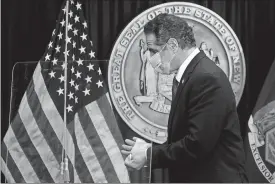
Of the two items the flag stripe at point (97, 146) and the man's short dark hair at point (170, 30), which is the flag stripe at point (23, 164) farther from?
the man's short dark hair at point (170, 30)

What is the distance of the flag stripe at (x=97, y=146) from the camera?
3.31 metres

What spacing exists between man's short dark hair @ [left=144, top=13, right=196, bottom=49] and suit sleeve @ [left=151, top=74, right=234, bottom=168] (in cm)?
27

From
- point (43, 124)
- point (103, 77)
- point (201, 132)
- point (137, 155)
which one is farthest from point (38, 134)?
point (201, 132)

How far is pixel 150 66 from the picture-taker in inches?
151

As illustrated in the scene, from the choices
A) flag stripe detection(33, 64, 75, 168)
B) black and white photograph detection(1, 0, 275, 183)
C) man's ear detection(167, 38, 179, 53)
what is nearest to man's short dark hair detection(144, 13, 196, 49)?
man's ear detection(167, 38, 179, 53)

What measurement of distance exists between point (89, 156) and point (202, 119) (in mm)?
1294

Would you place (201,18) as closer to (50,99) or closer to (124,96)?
Result: (124,96)

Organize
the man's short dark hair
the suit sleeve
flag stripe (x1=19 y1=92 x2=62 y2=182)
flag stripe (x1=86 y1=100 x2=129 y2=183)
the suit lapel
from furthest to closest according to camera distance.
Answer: flag stripe (x1=19 y1=92 x2=62 y2=182)
flag stripe (x1=86 y1=100 x2=129 y2=183)
the man's short dark hair
the suit lapel
the suit sleeve

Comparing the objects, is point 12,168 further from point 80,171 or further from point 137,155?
point 137,155

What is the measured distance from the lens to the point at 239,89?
12.4 ft

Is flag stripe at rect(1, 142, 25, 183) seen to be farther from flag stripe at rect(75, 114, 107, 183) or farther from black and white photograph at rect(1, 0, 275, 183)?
flag stripe at rect(75, 114, 107, 183)

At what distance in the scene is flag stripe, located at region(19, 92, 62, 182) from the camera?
3531 mm

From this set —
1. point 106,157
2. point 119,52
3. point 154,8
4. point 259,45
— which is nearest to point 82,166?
point 106,157

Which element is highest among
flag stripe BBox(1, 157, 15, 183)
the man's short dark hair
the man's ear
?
the man's short dark hair
